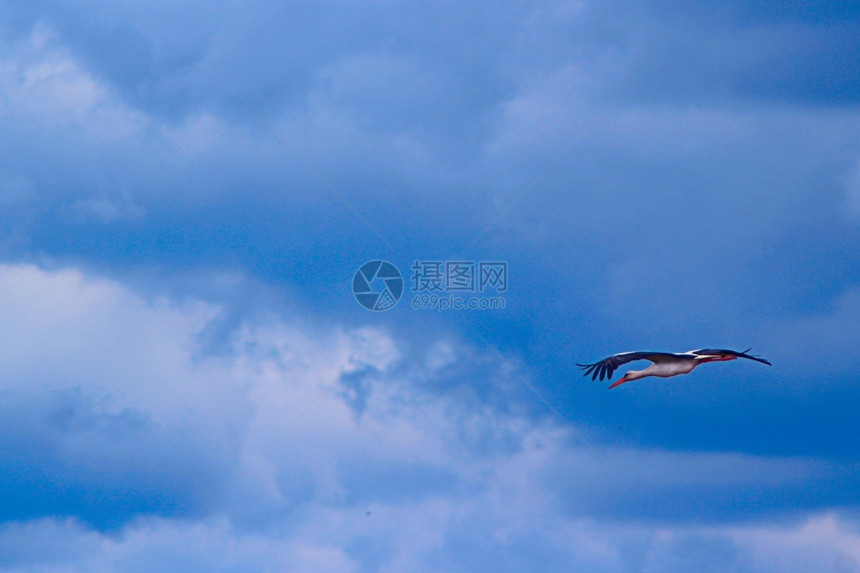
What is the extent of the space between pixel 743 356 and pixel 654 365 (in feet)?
33.6

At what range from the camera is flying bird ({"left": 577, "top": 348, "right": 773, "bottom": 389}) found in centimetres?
9194

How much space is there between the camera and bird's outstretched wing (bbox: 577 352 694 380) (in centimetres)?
9264

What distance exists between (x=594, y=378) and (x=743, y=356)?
10715 millimetres

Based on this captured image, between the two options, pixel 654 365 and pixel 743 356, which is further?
pixel 654 365

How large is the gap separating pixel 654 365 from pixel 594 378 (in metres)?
5.02

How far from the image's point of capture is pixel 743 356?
292 ft

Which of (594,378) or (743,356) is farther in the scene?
(594,378)

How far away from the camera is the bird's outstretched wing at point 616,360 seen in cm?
9264

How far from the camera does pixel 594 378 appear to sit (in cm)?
9588

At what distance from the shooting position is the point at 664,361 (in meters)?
96.6

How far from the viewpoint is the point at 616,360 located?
94.3 m

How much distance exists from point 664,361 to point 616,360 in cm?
410

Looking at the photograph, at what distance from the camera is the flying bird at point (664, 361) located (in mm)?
91938
